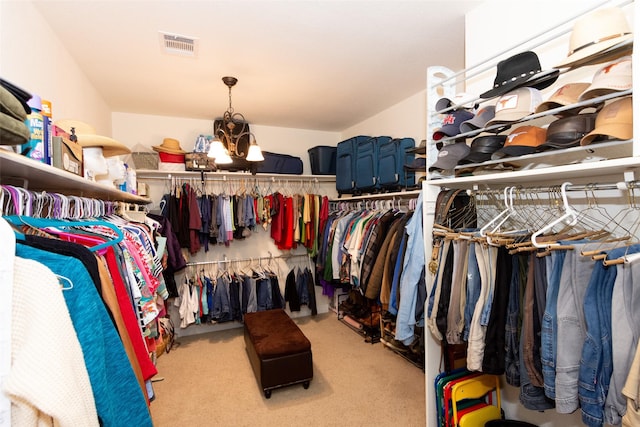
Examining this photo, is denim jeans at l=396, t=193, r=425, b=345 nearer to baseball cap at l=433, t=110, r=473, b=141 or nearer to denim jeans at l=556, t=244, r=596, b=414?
baseball cap at l=433, t=110, r=473, b=141

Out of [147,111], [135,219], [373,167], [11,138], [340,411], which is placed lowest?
[340,411]

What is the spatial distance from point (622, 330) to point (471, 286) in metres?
0.54

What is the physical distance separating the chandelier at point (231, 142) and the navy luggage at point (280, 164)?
11.6 inches

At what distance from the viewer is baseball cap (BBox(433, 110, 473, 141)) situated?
162cm

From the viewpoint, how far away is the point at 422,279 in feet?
5.83

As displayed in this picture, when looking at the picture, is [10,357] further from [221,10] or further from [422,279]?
[221,10]

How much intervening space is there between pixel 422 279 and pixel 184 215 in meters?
2.70

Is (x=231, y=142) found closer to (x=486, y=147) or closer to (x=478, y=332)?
(x=486, y=147)

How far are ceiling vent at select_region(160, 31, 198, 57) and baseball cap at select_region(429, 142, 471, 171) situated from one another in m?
1.80

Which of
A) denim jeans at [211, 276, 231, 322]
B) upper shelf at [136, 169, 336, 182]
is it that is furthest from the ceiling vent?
denim jeans at [211, 276, 231, 322]

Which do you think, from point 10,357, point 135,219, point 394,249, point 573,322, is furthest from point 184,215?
point 573,322

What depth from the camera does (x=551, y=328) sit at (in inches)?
43.2

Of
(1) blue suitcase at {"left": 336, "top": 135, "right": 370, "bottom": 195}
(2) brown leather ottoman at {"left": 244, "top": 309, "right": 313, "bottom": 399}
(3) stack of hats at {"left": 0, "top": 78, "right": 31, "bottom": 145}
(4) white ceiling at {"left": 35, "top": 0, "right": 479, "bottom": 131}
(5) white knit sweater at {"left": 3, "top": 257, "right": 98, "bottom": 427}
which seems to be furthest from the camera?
(1) blue suitcase at {"left": 336, "top": 135, "right": 370, "bottom": 195}

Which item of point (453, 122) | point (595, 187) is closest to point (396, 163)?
point (453, 122)
